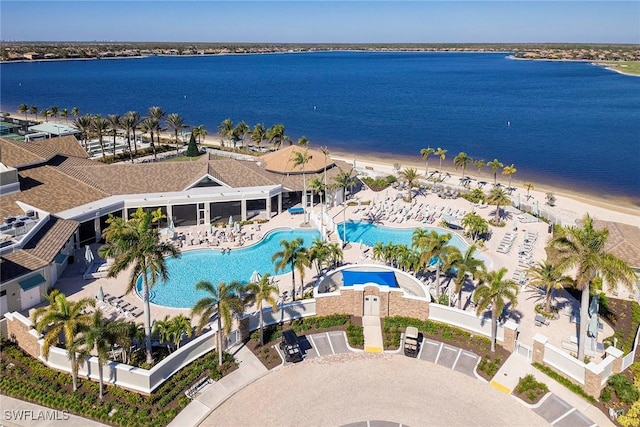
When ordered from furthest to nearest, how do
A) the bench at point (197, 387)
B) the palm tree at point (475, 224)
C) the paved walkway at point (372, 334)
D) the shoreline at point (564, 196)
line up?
the shoreline at point (564, 196)
the palm tree at point (475, 224)
the paved walkway at point (372, 334)
the bench at point (197, 387)

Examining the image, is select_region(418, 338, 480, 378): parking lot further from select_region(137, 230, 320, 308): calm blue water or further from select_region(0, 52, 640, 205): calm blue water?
select_region(0, 52, 640, 205): calm blue water

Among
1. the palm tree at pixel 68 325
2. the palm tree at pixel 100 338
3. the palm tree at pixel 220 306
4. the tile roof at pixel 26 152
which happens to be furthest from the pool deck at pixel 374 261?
the tile roof at pixel 26 152

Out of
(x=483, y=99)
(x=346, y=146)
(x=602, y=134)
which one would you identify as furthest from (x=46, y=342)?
(x=483, y=99)

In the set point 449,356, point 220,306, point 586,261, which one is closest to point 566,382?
point 449,356

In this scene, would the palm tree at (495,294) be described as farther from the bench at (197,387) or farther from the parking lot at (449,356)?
the bench at (197,387)

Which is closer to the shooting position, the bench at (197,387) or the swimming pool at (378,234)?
the bench at (197,387)

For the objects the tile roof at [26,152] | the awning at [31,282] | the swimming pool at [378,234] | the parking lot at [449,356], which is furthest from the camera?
the tile roof at [26,152]
